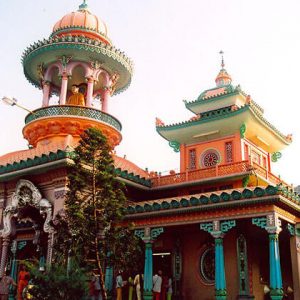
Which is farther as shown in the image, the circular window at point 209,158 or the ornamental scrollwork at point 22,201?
the circular window at point 209,158

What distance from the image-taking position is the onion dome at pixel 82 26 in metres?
23.0

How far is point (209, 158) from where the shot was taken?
72.6ft

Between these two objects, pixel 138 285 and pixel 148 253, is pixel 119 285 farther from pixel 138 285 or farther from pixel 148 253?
pixel 148 253

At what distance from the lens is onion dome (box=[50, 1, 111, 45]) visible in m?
23.0

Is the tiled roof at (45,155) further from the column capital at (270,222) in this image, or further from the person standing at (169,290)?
the column capital at (270,222)

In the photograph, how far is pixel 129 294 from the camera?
17.6m

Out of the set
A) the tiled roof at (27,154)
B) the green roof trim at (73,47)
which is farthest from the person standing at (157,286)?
the green roof trim at (73,47)

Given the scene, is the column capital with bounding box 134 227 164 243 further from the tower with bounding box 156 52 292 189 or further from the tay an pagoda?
the tower with bounding box 156 52 292 189

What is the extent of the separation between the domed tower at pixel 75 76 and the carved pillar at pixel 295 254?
29.5 feet

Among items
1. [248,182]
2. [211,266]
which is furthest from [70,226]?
[248,182]

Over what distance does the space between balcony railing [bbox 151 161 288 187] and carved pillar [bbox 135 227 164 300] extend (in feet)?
11.0

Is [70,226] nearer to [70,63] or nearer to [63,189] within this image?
[63,189]

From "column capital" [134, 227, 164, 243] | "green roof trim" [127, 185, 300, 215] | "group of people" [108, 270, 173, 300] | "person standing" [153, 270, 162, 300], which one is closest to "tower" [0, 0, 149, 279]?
"green roof trim" [127, 185, 300, 215]

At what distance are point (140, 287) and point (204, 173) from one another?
18.0 feet
